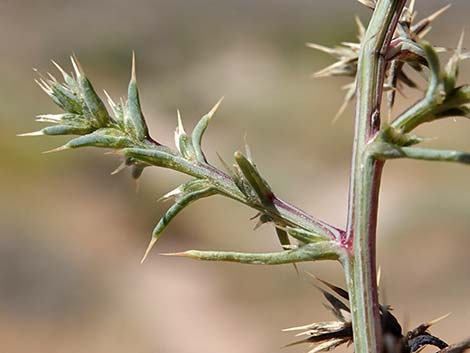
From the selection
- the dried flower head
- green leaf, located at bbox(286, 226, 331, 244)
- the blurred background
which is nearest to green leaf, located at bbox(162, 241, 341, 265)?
green leaf, located at bbox(286, 226, 331, 244)

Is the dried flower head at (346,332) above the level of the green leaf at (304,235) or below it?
below

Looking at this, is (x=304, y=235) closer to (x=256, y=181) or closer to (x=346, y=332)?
(x=256, y=181)

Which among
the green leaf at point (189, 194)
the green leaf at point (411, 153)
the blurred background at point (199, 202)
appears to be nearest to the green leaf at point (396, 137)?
the green leaf at point (411, 153)

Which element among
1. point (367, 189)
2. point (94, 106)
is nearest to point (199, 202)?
point (94, 106)

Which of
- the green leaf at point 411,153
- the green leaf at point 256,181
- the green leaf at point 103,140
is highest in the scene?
the green leaf at point 103,140

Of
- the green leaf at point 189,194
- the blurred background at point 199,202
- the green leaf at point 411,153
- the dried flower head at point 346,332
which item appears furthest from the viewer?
the blurred background at point 199,202

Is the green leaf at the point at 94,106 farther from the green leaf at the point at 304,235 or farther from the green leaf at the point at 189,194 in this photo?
the green leaf at the point at 304,235

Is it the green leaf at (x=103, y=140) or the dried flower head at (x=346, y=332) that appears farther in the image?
the green leaf at (x=103, y=140)
